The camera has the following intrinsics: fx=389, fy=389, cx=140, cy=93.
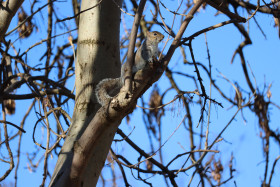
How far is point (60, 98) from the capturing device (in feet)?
9.18

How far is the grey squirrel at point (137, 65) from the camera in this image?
5.51ft

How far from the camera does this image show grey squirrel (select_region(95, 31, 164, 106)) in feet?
5.51

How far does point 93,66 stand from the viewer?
180 cm

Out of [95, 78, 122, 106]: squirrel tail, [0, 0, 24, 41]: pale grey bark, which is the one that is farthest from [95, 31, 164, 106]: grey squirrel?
[0, 0, 24, 41]: pale grey bark

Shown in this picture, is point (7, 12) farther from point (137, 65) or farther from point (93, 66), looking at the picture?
point (137, 65)

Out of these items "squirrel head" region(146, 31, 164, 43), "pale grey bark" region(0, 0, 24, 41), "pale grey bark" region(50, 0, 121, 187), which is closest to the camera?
"pale grey bark" region(50, 0, 121, 187)

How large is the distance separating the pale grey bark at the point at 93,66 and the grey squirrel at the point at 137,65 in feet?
0.15

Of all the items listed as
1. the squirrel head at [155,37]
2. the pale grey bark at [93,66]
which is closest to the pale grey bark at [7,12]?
the pale grey bark at [93,66]

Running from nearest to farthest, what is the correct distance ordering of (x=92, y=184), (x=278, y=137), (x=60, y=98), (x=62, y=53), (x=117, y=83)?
(x=92, y=184), (x=117, y=83), (x=60, y=98), (x=278, y=137), (x=62, y=53)

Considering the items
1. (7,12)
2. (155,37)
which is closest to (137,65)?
(155,37)

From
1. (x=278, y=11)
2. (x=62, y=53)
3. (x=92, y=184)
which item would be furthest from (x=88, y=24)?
(x=62, y=53)

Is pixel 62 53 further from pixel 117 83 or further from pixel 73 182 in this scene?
pixel 73 182

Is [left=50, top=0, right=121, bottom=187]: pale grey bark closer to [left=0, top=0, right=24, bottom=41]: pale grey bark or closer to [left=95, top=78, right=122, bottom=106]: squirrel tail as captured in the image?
[left=95, top=78, right=122, bottom=106]: squirrel tail

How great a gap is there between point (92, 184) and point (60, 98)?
131cm
